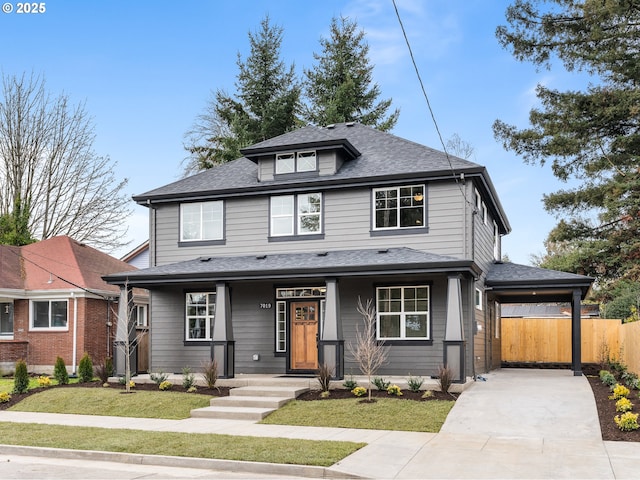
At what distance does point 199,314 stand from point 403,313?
6.27 m

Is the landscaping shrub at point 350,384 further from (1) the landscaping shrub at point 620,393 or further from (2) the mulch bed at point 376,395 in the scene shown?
(1) the landscaping shrub at point 620,393

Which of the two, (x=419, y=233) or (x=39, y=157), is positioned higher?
(x=39, y=157)

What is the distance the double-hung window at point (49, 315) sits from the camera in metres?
24.9

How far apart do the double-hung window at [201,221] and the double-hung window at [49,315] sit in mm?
6704

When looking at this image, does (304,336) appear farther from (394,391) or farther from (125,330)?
(125,330)

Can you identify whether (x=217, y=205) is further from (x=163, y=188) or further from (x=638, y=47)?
(x=638, y=47)

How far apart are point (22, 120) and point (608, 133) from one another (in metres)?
27.0

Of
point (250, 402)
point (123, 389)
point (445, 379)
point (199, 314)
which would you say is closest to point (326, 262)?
point (250, 402)

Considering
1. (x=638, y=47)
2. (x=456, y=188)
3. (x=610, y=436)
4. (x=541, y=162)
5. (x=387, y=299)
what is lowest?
(x=610, y=436)

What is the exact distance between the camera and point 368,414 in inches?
541

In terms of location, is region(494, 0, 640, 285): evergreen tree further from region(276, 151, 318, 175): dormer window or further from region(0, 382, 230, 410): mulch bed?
region(0, 382, 230, 410): mulch bed

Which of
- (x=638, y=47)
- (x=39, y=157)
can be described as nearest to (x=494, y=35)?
(x=638, y=47)

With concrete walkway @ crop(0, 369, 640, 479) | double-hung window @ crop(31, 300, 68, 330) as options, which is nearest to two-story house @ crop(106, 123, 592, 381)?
concrete walkway @ crop(0, 369, 640, 479)

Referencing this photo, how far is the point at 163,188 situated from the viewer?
22.0 metres
